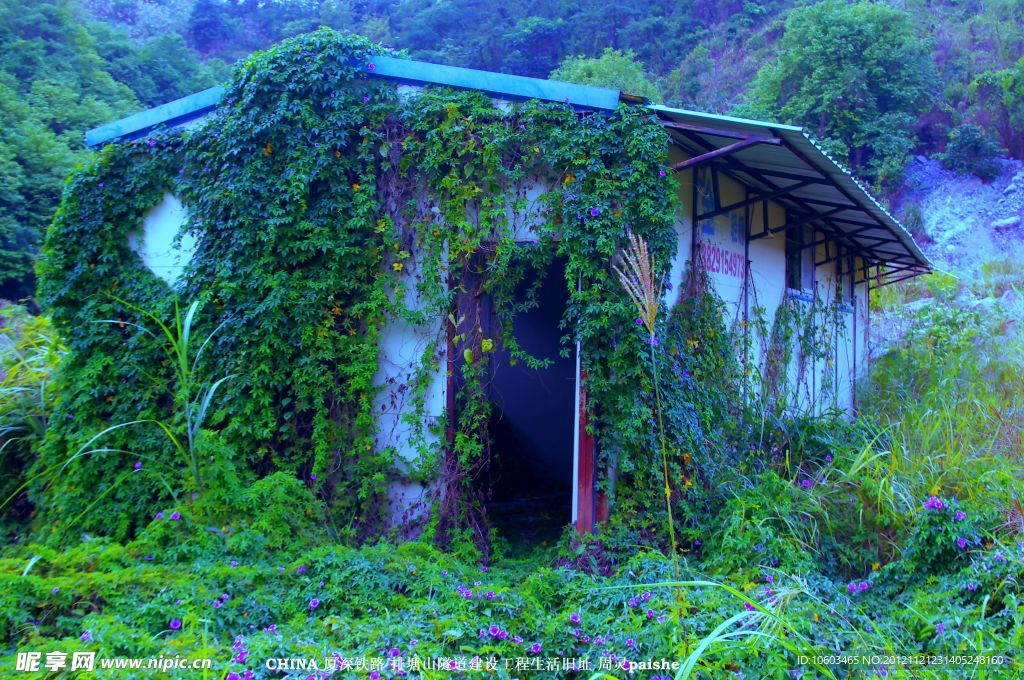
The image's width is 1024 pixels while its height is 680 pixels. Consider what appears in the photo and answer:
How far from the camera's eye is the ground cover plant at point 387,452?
3873 mm

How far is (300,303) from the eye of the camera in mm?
5930

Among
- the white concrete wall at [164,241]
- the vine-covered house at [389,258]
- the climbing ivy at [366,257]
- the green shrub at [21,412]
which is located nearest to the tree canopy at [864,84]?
the vine-covered house at [389,258]

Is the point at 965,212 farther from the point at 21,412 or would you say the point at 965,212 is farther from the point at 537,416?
the point at 21,412

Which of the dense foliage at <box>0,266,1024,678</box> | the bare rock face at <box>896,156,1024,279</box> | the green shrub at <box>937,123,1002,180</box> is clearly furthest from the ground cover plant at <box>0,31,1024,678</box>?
the green shrub at <box>937,123,1002,180</box>

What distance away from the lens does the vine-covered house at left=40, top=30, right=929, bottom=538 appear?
18.3ft

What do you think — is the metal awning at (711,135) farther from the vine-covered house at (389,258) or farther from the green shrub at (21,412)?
the green shrub at (21,412)

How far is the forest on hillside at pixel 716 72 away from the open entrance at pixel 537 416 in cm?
885

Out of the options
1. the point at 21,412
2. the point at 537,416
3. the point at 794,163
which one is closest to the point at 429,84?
the point at 794,163

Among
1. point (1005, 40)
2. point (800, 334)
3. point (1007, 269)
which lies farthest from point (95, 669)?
point (1005, 40)

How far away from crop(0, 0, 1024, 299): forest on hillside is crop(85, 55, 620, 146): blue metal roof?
8.62m

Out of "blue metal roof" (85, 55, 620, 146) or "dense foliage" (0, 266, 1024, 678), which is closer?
"dense foliage" (0, 266, 1024, 678)

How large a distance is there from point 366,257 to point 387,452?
1606 mm

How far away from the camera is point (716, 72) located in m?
29.1

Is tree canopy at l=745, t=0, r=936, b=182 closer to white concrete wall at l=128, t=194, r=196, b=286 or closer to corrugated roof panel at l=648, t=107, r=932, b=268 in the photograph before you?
corrugated roof panel at l=648, t=107, r=932, b=268
